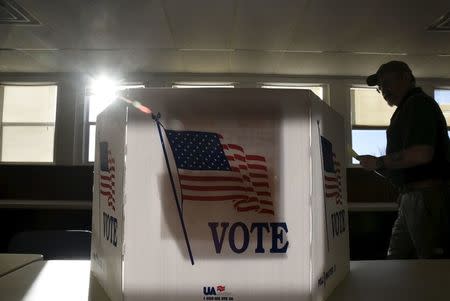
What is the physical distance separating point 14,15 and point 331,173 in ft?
13.9

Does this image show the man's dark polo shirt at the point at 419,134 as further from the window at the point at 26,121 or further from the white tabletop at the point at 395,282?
the window at the point at 26,121

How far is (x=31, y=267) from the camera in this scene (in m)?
0.69

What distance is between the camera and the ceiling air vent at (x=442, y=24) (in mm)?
3973

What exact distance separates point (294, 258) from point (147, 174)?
0.47 ft

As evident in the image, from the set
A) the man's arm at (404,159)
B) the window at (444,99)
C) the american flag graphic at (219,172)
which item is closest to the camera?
the american flag graphic at (219,172)

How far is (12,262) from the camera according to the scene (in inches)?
29.2

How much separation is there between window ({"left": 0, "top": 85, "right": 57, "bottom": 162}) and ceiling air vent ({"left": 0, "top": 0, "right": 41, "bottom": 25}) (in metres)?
2.40

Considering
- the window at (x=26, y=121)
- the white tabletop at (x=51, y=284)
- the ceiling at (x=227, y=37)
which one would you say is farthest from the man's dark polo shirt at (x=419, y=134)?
the window at (x=26, y=121)

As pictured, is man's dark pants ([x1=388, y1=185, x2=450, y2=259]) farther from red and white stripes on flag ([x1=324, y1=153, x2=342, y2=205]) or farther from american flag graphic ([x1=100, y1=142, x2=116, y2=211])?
american flag graphic ([x1=100, y1=142, x2=116, y2=211])

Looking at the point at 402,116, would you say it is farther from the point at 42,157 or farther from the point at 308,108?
the point at 42,157

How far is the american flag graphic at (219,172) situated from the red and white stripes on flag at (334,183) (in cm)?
11

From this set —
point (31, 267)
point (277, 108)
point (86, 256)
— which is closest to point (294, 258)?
point (277, 108)

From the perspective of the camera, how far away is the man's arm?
4.80 ft

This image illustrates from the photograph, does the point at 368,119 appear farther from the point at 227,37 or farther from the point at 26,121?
the point at 26,121
